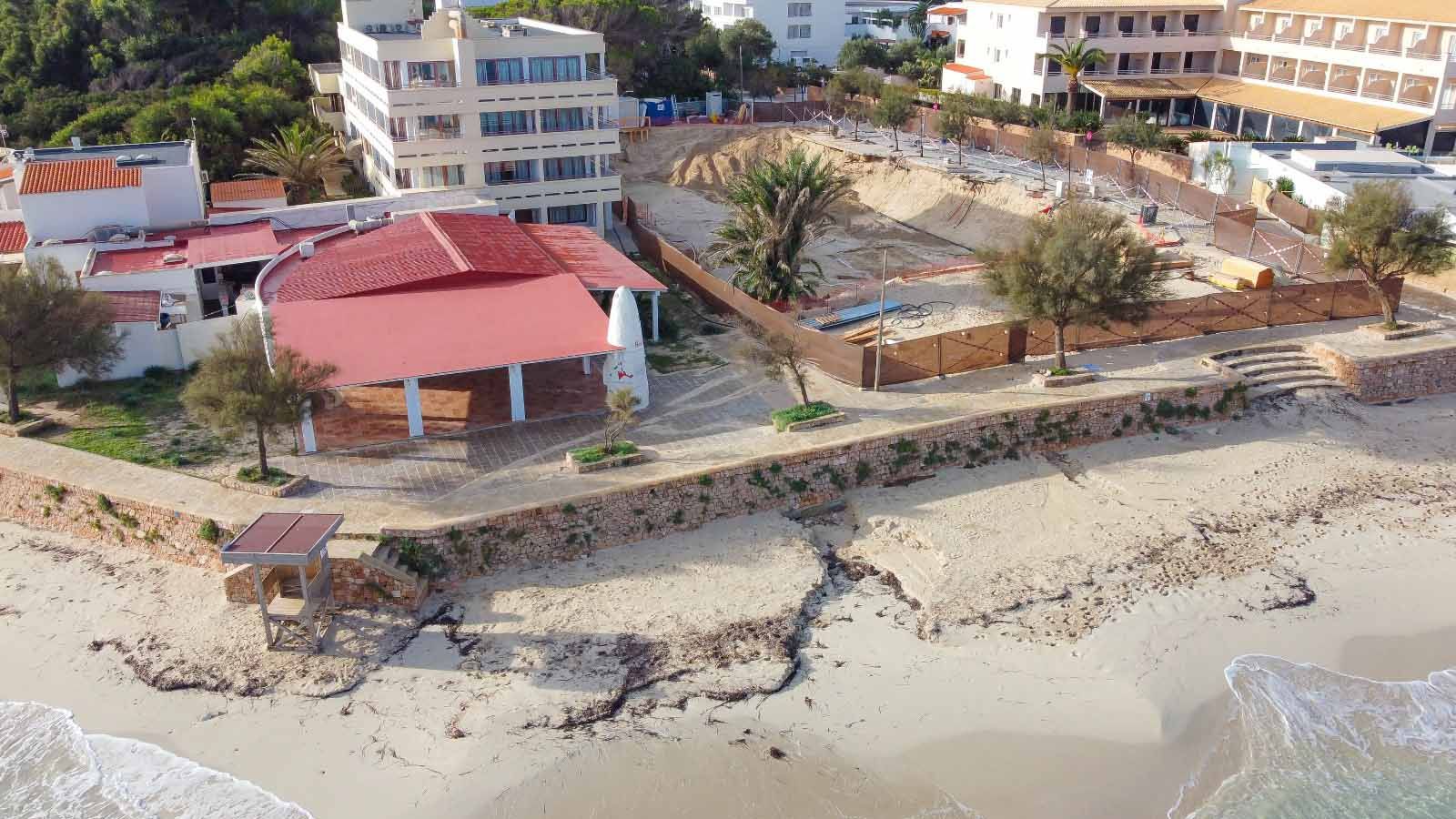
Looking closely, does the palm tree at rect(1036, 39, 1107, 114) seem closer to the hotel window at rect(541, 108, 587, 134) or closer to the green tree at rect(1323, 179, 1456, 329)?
the green tree at rect(1323, 179, 1456, 329)

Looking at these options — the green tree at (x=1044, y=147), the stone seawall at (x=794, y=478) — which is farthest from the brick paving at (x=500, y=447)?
the green tree at (x=1044, y=147)

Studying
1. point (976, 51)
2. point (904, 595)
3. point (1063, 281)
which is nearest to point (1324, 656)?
point (904, 595)

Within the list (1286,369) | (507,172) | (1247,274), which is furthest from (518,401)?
(1247,274)

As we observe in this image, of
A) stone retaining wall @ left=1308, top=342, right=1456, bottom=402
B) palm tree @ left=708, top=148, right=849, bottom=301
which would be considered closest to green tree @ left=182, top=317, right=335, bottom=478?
palm tree @ left=708, top=148, right=849, bottom=301

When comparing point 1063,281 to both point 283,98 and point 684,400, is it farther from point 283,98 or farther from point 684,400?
point 283,98

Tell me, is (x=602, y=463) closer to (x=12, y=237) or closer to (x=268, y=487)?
(x=268, y=487)

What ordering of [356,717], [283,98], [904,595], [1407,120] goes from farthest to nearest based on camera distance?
[283,98], [1407,120], [904,595], [356,717]

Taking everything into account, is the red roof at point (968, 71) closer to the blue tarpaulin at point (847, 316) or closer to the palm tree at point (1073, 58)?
the palm tree at point (1073, 58)
